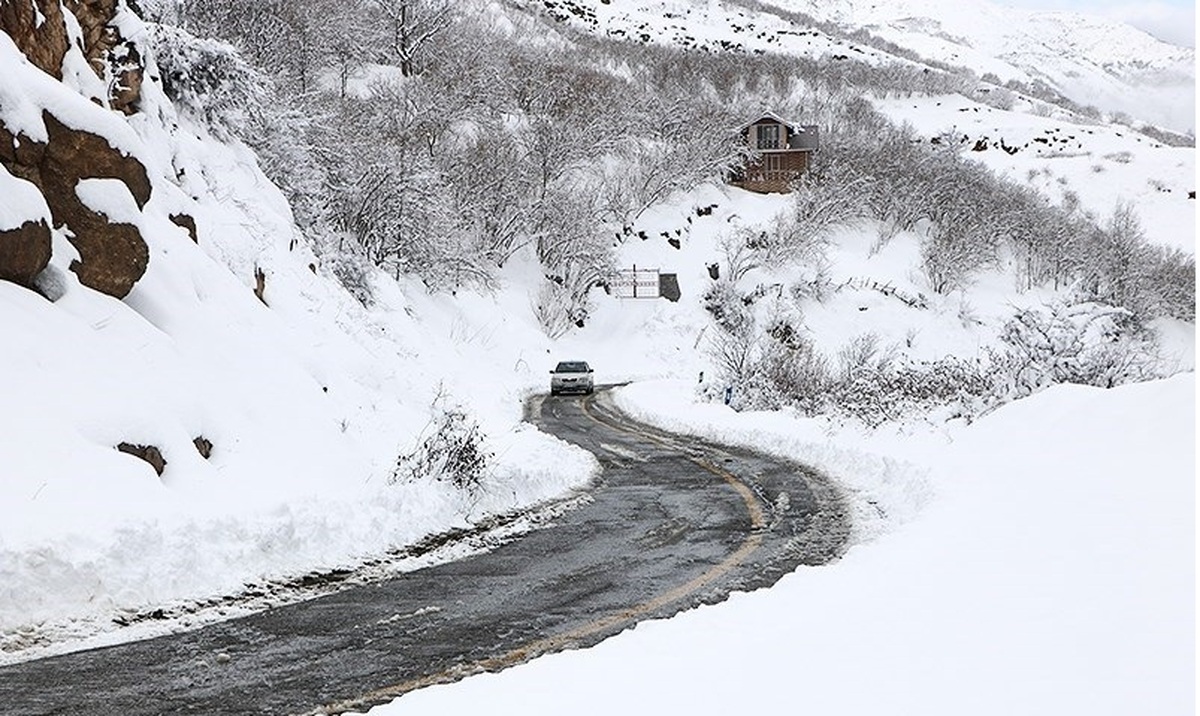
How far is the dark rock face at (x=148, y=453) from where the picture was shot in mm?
10078

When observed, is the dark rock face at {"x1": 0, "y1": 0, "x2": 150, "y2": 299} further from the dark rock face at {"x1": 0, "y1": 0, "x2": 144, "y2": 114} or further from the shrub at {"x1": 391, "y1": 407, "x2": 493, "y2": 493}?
the shrub at {"x1": 391, "y1": 407, "x2": 493, "y2": 493}

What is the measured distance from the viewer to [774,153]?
84.6 metres

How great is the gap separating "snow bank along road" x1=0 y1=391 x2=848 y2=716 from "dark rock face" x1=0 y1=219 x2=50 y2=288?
18.8ft

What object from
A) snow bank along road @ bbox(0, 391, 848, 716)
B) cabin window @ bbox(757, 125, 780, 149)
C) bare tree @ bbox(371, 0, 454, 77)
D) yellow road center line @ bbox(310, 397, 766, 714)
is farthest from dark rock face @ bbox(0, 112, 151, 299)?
cabin window @ bbox(757, 125, 780, 149)

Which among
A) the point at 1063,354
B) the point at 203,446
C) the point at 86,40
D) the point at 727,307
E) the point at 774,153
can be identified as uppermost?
Answer: the point at 774,153

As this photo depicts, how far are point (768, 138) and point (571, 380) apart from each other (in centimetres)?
5368

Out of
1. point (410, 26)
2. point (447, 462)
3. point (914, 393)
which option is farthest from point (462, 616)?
point (410, 26)

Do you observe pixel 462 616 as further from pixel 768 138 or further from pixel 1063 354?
pixel 768 138

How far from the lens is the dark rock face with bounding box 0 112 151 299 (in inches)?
479

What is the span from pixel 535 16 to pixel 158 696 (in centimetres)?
12174

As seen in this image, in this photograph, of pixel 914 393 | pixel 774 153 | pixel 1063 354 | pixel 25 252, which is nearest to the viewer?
pixel 25 252

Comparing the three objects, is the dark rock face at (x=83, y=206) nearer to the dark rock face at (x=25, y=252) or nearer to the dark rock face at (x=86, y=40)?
the dark rock face at (x=25, y=252)

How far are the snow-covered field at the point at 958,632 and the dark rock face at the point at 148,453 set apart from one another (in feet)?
19.1

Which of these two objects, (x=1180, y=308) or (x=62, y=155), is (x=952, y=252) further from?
(x=62, y=155)
